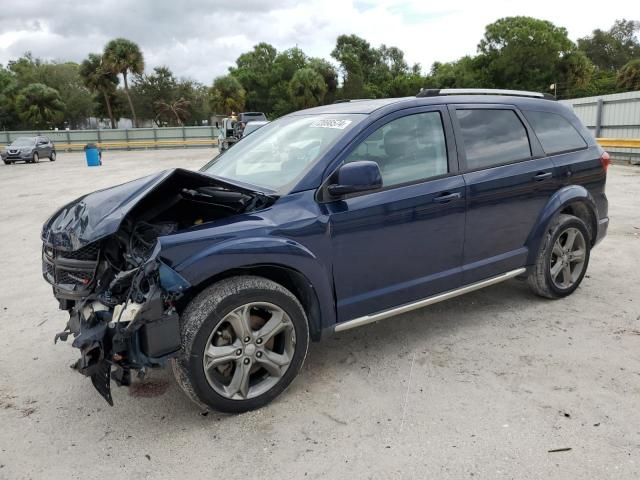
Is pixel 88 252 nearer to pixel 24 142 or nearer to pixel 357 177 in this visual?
pixel 357 177

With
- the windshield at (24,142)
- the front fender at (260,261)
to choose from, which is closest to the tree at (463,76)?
the windshield at (24,142)

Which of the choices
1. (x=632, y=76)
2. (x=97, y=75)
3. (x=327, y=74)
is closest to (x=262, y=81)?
(x=327, y=74)

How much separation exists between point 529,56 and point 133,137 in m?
50.2

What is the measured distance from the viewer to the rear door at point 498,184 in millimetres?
4004

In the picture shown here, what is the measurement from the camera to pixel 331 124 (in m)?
3.78

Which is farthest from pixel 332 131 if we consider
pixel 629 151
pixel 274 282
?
pixel 629 151

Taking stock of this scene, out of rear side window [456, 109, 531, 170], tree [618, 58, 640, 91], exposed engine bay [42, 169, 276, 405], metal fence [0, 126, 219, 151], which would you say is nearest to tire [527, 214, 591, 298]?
rear side window [456, 109, 531, 170]

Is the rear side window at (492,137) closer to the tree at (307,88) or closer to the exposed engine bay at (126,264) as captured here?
the exposed engine bay at (126,264)

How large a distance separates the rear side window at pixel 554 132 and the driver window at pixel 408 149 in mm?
1182

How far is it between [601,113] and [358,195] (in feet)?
60.2

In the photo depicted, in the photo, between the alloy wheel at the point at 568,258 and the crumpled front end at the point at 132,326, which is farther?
the alloy wheel at the point at 568,258

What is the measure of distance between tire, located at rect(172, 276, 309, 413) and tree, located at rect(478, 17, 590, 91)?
69190 millimetres

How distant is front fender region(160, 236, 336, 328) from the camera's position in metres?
2.84

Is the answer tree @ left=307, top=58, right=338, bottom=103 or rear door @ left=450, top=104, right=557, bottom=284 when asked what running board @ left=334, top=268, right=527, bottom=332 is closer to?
rear door @ left=450, top=104, right=557, bottom=284
